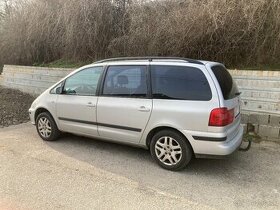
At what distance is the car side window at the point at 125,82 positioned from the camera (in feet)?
14.9

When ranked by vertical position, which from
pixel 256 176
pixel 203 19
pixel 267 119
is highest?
pixel 203 19

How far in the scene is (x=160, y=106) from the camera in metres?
4.29

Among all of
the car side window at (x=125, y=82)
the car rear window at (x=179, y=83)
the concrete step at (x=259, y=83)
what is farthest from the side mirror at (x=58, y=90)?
the concrete step at (x=259, y=83)

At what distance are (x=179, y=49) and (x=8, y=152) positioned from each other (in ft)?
12.9

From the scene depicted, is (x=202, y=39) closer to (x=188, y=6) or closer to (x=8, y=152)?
(x=188, y=6)

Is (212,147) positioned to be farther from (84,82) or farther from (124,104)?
(84,82)

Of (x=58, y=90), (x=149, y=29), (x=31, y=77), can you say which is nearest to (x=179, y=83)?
(x=58, y=90)

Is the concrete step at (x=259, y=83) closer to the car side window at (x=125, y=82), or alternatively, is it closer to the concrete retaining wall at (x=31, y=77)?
the car side window at (x=125, y=82)

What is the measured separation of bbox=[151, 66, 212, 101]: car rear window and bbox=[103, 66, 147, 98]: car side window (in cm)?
20

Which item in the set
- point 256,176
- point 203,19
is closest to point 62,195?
point 256,176

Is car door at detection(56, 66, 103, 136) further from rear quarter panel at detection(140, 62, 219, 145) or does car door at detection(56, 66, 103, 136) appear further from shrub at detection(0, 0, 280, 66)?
shrub at detection(0, 0, 280, 66)

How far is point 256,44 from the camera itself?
5930mm

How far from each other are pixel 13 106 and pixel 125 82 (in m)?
4.67

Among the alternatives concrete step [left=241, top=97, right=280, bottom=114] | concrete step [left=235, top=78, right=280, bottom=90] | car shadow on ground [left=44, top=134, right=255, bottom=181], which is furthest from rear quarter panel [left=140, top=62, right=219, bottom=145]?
concrete step [left=241, top=97, right=280, bottom=114]
